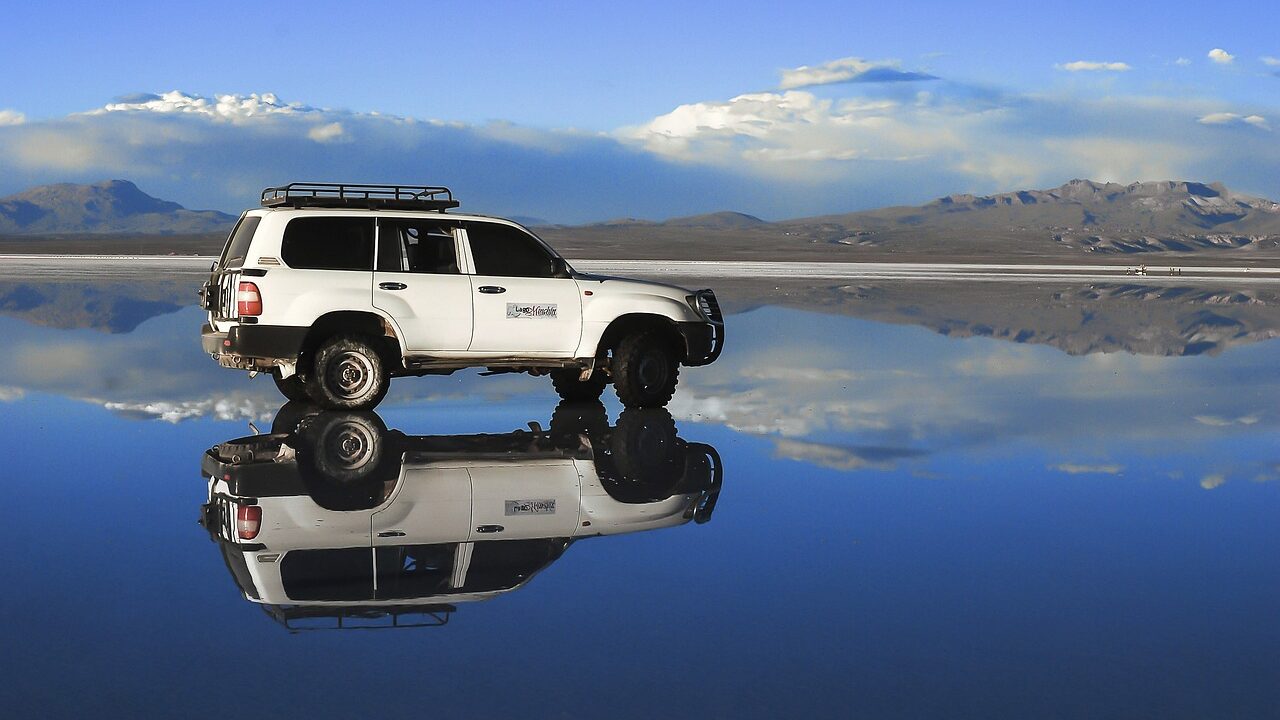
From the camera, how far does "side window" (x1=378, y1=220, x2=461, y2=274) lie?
14.8 m

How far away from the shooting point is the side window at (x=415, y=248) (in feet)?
48.4

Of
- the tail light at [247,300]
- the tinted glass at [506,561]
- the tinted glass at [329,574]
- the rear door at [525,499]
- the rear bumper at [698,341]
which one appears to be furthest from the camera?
the rear bumper at [698,341]

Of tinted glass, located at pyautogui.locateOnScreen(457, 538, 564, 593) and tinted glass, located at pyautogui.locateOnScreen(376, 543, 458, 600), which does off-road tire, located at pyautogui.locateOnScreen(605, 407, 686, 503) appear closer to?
tinted glass, located at pyautogui.locateOnScreen(457, 538, 564, 593)

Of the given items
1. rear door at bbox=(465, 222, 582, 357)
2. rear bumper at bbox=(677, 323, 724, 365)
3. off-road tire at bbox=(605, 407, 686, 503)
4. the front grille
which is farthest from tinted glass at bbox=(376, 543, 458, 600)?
the front grille

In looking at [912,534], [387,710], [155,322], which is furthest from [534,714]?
[155,322]

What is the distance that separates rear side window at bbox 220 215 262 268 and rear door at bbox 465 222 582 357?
6.72ft

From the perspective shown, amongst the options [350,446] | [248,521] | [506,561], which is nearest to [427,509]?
[248,521]

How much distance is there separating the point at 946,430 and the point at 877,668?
26.3 feet

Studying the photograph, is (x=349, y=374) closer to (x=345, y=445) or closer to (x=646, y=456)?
(x=345, y=445)

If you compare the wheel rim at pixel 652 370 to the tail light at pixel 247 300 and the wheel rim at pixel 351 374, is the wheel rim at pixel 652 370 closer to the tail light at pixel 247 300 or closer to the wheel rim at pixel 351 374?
the wheel rim at pixel 351 374

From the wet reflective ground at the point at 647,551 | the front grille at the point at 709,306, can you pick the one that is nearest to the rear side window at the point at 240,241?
the wet reflective ground at the point at 647,551

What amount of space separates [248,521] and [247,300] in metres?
5.27

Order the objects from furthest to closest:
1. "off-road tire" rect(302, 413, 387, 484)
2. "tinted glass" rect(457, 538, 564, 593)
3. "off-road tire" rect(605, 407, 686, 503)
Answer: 1. "off-road tire" rect(302, 413, 387, 484)
2. "off-road tire" rect(605, 407, 686, 503)
3. "tinted glass" rect(457, 538, 564, 593)

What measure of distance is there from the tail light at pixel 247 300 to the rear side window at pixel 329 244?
437 millimetres
